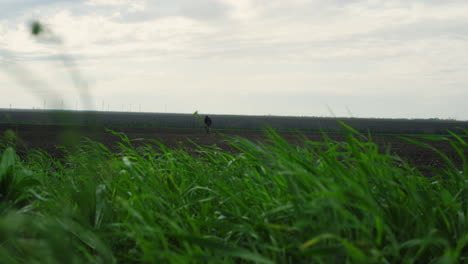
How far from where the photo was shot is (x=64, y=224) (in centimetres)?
180

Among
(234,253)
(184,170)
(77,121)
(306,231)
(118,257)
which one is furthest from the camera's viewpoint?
(184,170)

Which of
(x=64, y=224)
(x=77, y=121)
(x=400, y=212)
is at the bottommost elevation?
(x=64, y=224)

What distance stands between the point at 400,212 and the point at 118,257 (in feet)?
4.51

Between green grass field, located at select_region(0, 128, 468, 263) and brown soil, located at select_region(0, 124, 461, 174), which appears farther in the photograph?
green grass field, located at select_region(0, 128, 468, 263)

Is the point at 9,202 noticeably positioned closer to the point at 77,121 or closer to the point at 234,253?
the point at 77,121

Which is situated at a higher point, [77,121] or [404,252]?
[77,121]

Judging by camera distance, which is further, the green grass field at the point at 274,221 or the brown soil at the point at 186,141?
the green grass field at the point at 274,221

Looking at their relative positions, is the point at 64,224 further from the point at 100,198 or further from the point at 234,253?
the point at 234,253

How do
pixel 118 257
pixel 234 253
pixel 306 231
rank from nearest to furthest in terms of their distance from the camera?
pixel 234 253 → pixel 306 231 → pixel 118 257

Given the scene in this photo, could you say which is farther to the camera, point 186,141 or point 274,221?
point 186,141

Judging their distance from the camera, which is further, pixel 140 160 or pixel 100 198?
pixel 140 160

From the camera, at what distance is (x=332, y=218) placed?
147 cm

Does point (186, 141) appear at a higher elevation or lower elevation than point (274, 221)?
lower

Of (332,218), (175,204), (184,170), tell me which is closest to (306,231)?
(332,218)
